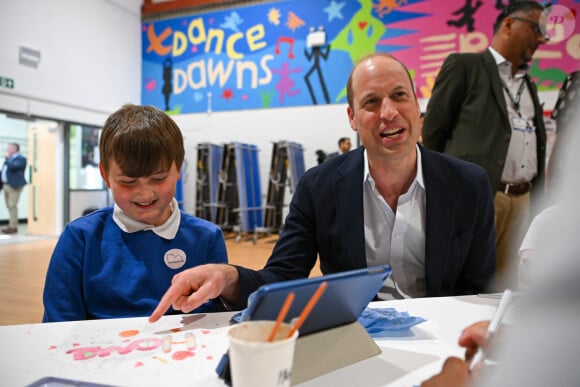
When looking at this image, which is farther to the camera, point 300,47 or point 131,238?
point 300,47

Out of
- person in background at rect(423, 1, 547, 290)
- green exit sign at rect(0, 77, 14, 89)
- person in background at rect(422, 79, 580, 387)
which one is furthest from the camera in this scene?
green exit sign at rect(0, 77, 14, 89)

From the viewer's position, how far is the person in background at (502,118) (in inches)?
88.7

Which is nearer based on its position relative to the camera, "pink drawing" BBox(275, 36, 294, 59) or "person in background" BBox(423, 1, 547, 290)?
"person in background" BBox(423, 1, 547, 290)

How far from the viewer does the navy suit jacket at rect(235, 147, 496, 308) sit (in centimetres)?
131

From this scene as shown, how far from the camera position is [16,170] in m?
8.01

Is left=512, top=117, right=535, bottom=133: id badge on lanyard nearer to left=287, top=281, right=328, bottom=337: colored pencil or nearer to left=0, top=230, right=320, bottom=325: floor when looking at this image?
left=0, top=230, right=320, bottom=325: floor

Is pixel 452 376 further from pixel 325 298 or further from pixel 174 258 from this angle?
pixel 174 258

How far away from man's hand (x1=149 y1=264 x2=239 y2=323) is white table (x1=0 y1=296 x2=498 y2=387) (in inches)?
2.1

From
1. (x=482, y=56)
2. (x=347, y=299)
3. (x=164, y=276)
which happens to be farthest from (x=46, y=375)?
(x=482, y=56)

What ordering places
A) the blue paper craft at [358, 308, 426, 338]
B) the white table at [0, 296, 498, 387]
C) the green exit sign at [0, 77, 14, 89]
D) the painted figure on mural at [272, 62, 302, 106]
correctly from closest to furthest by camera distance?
the white table at [0, 296, 498, 387] < the blue paper craft at [358, 308, 426, 338] < the green exit sign at [0, 77, 14, 89] < the painted figure on mural at [272, 62, 302, 106]

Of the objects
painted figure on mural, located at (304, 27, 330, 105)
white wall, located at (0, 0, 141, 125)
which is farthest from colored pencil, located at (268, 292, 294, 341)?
white wall, located at (0, 0, 141, 125)

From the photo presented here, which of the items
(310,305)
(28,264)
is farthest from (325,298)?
(28,264)

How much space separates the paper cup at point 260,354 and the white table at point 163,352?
149mm

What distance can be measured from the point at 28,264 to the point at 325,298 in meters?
5.49
